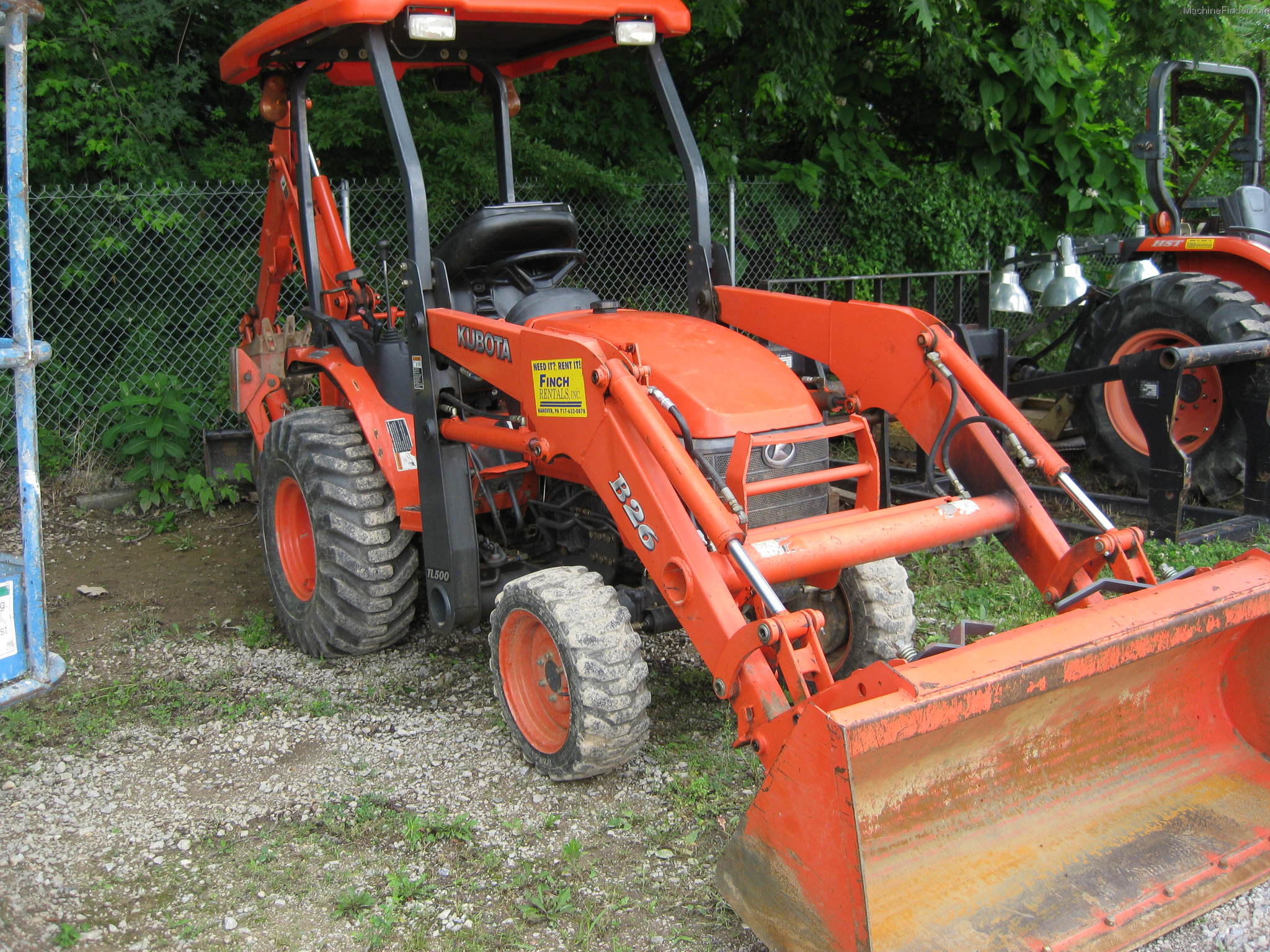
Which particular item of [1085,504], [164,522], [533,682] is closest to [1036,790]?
[1085,504]

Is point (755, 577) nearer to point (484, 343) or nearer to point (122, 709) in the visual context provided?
point (484, 343)

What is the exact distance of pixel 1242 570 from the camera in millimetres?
3145

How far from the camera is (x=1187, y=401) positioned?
6520mm

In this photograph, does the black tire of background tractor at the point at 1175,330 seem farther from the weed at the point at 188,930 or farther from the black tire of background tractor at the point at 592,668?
the weed at the point at 188,930

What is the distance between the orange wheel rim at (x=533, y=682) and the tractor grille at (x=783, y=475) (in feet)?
2.53

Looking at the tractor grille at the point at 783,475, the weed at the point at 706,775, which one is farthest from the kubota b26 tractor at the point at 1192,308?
the weed at the point at 706,775

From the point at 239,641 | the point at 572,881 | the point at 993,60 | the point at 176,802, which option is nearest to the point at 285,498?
the point at 239,641

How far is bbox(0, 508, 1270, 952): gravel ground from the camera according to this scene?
2936 mm

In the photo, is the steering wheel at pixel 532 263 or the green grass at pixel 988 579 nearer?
the steering wheel at pixel 532 263

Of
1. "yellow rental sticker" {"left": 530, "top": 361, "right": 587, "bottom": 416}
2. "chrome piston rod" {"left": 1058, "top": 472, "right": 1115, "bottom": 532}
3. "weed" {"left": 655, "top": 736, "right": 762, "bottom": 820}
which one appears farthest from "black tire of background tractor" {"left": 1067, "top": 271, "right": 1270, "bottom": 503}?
"yellow rental sticker" {"left": 530, "top": 361, "right": 587, "bottom": 416}

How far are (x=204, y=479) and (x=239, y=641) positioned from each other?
2638mm

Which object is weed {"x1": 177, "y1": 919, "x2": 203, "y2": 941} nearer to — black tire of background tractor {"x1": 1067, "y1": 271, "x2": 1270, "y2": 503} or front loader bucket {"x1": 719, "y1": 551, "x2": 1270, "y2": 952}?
front loader bucket {"x1": 719, "y1": 551, "x2": 1270, "y2": 952}

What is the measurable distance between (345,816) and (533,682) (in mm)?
719

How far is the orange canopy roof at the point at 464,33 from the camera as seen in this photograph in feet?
12.8
